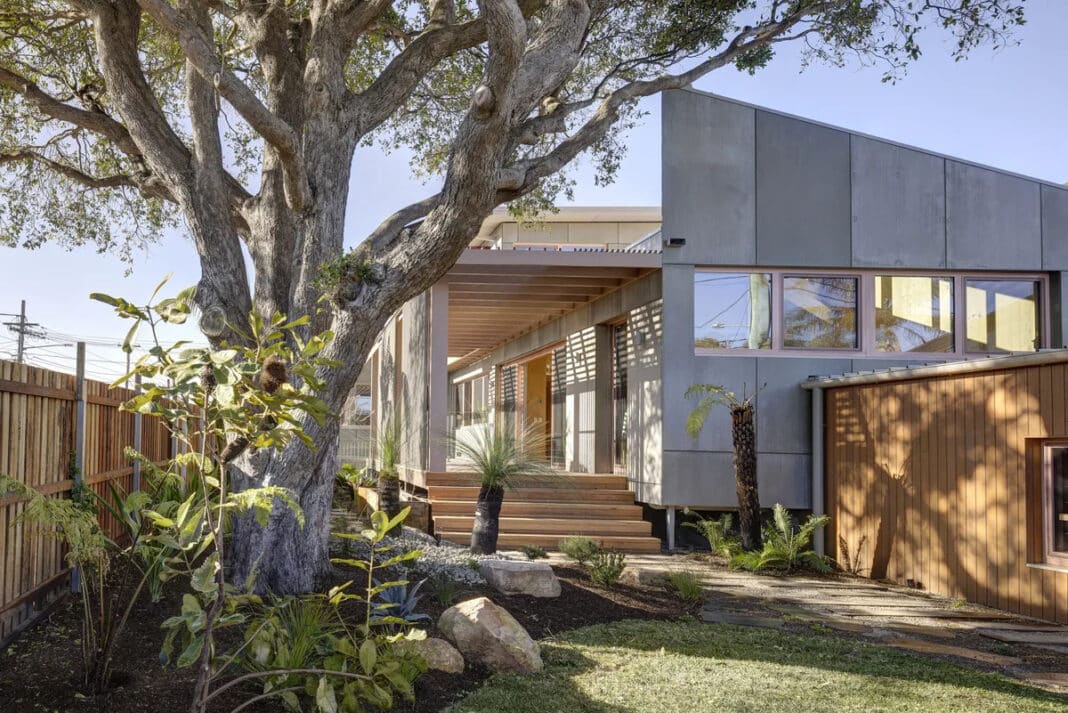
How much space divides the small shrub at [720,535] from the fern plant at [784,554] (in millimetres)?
170

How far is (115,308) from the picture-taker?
10.9 ft

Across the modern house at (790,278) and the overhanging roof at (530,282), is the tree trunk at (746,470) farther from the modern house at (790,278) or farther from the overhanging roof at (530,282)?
the overhanging roof at (530,282)

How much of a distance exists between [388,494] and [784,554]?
14.4 feet

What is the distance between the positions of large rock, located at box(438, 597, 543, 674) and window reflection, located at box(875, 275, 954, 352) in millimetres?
7670

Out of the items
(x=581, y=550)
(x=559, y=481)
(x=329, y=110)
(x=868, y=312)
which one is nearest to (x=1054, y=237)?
(x=868, y=312)

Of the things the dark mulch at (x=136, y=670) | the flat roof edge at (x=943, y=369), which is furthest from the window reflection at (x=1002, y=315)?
the dark mulch at (x=136, y=670)

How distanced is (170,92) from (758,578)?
909 centimetres

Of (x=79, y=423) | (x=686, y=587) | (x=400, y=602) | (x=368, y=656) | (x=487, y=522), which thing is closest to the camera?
(x=368, y=656)

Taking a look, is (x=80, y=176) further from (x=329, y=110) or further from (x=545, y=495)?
(x=545, y=495)

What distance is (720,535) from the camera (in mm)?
11055

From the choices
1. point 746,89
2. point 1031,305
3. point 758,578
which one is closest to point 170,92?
point 746,89

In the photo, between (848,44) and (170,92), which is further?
(170,92)

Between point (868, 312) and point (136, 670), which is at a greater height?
point (868, 312)

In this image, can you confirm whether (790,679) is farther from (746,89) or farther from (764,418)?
(746,89)
